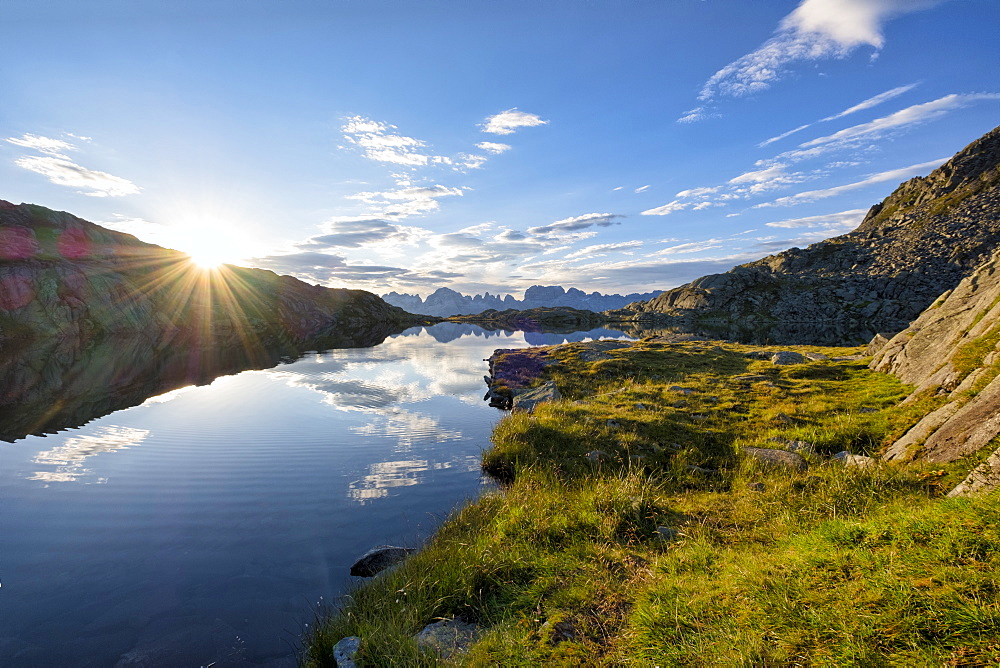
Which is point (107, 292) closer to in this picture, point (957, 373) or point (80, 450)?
point (80, 450)

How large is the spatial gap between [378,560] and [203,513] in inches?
302

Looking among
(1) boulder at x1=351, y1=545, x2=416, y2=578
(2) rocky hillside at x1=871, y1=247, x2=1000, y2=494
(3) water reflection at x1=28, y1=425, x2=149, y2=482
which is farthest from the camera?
(3) water reflection at x1=28, y1=425, x2=149, y2=482

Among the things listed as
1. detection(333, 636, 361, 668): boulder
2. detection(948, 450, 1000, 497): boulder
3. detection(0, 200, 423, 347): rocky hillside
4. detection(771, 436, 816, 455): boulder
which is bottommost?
detection(333, 636, 361, 668): boulder

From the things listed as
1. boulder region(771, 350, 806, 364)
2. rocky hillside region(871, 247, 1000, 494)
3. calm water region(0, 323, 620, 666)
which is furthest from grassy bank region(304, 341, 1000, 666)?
boulder region(771, 350, 806, 364)

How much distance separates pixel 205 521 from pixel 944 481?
19.1 metres

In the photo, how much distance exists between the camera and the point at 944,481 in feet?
24.1

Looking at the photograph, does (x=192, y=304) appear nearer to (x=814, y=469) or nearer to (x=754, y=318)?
(x=814, y=469)

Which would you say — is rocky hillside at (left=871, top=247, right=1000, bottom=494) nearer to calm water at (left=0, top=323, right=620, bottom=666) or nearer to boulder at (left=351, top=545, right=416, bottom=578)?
boulder at (left=351, top=545, right=416, bottom=578)

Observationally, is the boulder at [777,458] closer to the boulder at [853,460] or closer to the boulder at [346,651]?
the boulder at [853,460]

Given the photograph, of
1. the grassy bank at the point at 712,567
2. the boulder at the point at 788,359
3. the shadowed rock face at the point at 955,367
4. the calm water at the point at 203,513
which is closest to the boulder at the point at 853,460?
the grassy bank at the point at 712,567

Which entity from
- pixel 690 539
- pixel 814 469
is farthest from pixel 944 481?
pixel 690 539

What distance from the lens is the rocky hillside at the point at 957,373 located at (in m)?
7.91

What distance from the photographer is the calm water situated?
8469 millimetres

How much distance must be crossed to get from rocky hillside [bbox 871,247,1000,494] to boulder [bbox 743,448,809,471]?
1.84 metres
